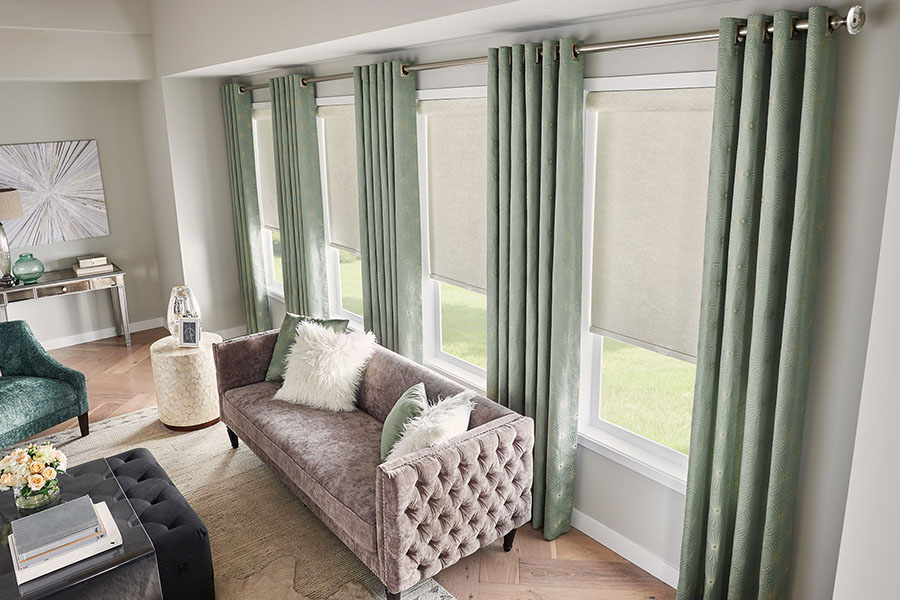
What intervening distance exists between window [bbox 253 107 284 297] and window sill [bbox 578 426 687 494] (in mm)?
3132

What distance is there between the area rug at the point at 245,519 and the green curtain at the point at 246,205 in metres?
1.43

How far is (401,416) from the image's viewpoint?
10.5ft

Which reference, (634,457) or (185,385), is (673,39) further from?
(185,385)

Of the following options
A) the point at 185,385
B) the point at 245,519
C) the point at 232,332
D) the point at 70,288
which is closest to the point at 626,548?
the point at 245,519

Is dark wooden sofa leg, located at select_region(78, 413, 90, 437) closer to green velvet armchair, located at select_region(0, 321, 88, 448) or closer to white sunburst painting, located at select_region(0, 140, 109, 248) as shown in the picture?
green velvet armchair, located at select_region(0, 321, 88, 448)

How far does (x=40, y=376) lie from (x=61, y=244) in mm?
2028

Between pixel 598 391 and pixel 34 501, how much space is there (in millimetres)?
2468

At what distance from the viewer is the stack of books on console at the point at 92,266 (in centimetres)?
588

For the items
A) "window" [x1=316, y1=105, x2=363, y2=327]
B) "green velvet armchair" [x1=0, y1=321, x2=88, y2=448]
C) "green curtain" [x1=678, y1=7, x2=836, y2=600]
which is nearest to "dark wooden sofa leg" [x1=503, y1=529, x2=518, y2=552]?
"green curtain" [x1=678, y1=7, x2=836, y2=600]

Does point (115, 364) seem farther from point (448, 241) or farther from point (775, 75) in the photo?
point (775, 75)

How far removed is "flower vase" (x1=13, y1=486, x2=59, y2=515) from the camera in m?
2.89

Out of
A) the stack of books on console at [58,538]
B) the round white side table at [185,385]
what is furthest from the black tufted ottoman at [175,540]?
the round white side table at [185,385]

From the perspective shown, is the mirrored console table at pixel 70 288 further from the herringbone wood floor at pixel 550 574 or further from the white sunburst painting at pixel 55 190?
the herringbone wood floor at pixel 550 574

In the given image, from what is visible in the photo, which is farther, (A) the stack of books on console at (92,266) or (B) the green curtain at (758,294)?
(A) the stack of books on console at (92,266)
